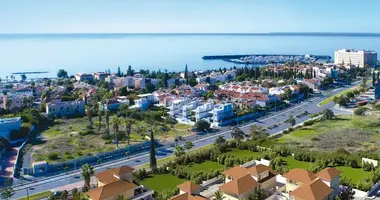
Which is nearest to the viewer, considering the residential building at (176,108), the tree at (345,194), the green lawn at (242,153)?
the tree at (345,194)

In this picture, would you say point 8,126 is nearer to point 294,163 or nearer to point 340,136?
point 294,163

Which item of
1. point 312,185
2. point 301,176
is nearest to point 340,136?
point 301,176

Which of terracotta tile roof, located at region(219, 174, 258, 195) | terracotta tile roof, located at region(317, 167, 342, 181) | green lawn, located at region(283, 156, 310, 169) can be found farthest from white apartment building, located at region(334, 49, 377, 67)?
terracotta tile roof, located at region(219, 174, 258, 195)

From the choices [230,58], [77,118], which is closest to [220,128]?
[77,118]

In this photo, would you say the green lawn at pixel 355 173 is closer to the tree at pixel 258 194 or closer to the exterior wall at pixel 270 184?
the exterior wall at pixel 270 184

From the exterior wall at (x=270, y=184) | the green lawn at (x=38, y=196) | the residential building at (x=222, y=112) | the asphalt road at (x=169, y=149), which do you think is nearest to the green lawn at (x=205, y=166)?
the asphalt road at (x=169, y=149)
